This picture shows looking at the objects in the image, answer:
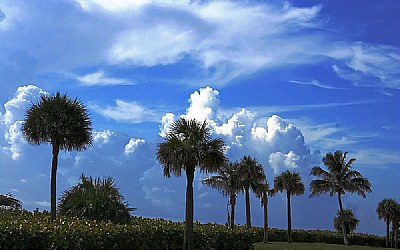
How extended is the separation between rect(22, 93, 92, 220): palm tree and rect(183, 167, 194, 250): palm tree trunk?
6512mm

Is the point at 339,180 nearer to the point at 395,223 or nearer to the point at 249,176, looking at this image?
the point at 395,223

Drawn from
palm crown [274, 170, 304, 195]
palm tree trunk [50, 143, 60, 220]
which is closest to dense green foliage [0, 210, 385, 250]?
palm tree trunk [50, 143, 60, 220]

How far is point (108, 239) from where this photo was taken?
64.4ft

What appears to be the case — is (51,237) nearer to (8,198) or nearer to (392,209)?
(8,198)

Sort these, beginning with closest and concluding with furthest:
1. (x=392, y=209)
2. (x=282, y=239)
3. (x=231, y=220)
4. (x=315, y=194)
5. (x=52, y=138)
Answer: (x=52, y=138) → (x=231, y=220) → (x=282, y=239) → (x=315, y=194) → (x=392, y=209)

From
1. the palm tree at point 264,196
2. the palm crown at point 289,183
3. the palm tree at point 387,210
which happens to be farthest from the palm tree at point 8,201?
the palm tree at point 387,210

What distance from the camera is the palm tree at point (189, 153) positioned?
2428 centimetres

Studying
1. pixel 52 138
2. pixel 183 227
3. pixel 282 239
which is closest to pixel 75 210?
pixel 52 138

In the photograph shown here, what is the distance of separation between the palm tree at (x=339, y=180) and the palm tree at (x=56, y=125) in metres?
44.9

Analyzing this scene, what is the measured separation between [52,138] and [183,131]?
716cm

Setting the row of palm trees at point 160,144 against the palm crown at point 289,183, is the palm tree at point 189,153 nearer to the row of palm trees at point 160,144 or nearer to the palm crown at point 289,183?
the row of palm trees at point 160,144

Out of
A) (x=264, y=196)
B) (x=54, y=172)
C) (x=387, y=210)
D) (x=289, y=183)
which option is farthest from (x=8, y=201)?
(x=387, y=210)

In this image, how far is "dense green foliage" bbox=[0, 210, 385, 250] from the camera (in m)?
16.6

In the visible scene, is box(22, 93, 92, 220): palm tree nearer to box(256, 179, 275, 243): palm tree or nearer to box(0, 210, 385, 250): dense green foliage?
box(0, 210, 385, 250): dense green foliage
